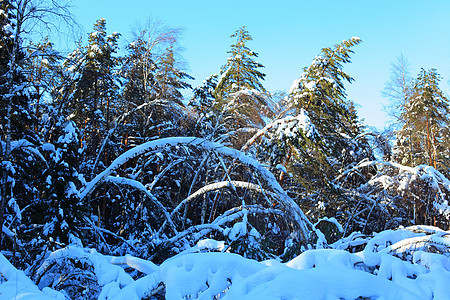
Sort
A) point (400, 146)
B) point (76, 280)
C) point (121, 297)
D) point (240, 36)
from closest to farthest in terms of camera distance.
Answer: point (121, 297) → point (76, 280) → point (240, 36) → point (400, 146)

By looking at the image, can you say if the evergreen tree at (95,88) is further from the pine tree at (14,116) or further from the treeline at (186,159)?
the pine tree at (14,116)

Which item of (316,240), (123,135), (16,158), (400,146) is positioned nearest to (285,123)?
(316,240)

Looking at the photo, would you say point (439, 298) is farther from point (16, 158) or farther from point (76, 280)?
point (16, 158)

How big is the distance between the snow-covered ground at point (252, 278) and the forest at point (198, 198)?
0.01 metres

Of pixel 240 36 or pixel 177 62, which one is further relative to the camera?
pixel 240 36

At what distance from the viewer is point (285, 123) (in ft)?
23.1

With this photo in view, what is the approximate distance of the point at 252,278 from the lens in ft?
8.19

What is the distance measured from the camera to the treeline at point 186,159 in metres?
5.62

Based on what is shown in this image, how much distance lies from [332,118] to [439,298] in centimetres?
871

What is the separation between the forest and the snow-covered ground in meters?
0.01

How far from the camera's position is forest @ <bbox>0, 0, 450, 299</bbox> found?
2791mm

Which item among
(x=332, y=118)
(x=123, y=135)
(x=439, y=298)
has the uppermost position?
(x=332, y=118)

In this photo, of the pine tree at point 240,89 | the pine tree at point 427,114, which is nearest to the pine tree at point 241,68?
the pine tree at point 240,89

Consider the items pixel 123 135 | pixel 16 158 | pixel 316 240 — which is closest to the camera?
pixel 316 240
